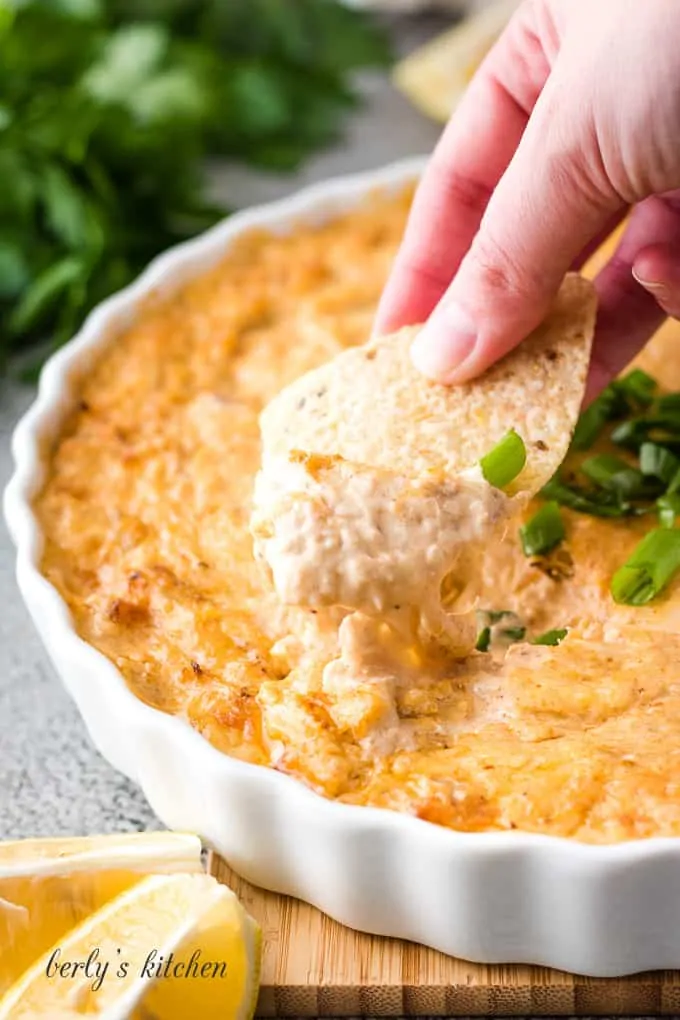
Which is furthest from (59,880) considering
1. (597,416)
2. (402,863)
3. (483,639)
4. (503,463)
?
(597,416)

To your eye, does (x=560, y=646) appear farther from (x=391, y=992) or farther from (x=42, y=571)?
(x=42, y=571)

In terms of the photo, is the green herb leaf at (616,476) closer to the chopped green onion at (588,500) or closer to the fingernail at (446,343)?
the chopped green onion at (588,500)

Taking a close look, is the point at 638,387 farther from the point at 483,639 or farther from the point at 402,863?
the point at 402,863

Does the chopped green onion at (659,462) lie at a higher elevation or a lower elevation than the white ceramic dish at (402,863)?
higher

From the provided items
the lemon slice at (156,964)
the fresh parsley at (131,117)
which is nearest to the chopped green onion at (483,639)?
the lemon slice at (156,964)

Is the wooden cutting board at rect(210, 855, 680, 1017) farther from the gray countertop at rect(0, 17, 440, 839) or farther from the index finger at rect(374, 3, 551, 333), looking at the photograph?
the index finger at rect(374, 3, 551, 333)

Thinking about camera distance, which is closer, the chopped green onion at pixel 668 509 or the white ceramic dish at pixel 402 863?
the white ceramic dish at pixel 402 863

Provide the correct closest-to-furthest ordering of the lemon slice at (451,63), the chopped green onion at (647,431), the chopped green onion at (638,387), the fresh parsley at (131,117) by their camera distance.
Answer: the chopped green onion at (647,431) < the chopped green onion at (638,387) < the fresh parsley at (131,117) < the lemon slice at (451,63)
